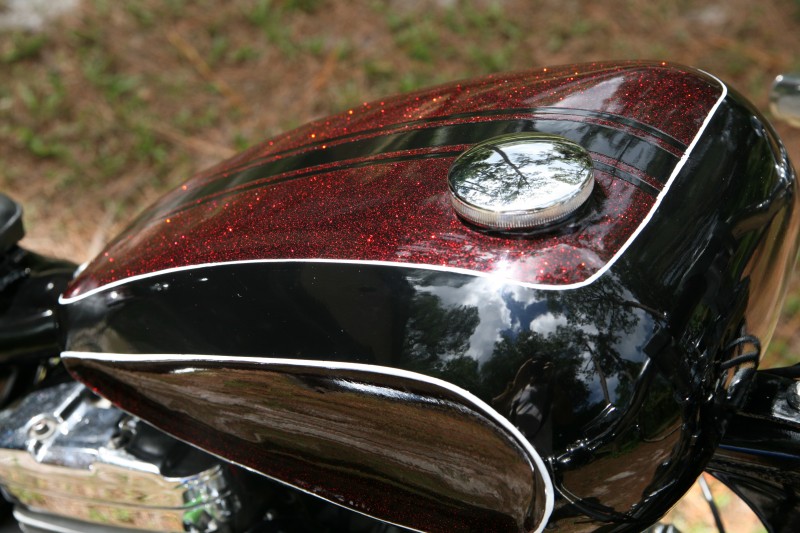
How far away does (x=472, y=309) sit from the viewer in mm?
903

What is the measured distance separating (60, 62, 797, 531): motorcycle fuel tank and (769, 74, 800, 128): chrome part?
0.56ft

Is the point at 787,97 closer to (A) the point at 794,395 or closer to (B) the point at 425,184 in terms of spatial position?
(A) the point at 794,395

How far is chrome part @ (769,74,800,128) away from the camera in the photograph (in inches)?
50.1

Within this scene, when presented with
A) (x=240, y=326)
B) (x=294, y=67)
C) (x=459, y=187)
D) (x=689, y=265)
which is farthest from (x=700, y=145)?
(x=294, y=67)

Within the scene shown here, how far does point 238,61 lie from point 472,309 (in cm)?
345

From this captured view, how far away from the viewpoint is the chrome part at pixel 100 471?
1.25 meters

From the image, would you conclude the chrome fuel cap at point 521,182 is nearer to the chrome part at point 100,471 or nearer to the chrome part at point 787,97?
the chrome part at point 787,97

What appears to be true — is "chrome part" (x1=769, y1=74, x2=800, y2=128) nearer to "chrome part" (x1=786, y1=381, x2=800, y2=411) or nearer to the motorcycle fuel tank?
the motorcycle fuel tank

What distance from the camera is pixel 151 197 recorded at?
11.5 feet

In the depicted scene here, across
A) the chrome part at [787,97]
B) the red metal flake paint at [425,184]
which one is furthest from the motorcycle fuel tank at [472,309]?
the chrome part at [787,97]

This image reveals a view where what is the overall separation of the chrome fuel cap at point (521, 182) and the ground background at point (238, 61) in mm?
2741

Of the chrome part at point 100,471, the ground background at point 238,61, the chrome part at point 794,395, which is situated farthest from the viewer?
the ground background at point 238,61

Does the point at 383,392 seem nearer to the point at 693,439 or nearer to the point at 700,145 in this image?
the point at 693,439

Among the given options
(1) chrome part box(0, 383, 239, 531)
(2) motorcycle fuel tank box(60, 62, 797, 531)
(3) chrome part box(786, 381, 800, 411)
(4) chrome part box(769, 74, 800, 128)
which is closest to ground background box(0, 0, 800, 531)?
(1) chrome part box(0, 383, 239, 531)
